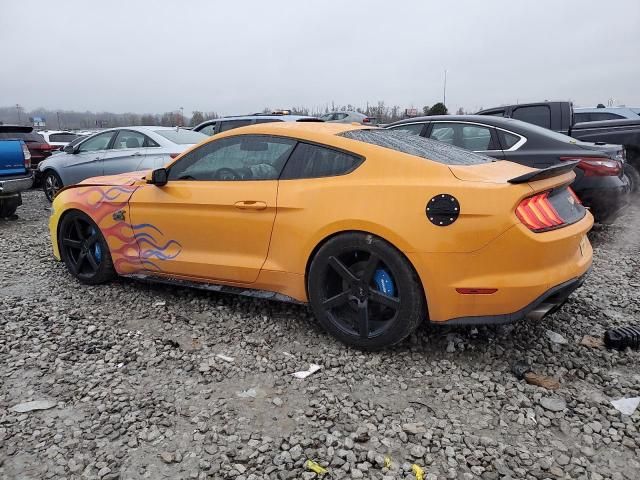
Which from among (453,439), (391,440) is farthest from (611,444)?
(391,440)

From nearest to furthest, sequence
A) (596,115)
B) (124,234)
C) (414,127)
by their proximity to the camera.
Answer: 1. (124,234)
2. (414,127)
3. (596,115)

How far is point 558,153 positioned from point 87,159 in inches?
299

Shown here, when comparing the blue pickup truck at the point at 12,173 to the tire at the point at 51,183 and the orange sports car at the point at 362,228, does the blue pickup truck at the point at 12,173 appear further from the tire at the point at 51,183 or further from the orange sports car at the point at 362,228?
→ the orange sports car at the point at 362,228

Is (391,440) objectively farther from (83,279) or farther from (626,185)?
(626,185)

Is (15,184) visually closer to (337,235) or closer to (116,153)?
(116,153)

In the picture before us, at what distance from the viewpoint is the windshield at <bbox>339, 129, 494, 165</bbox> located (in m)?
3.12

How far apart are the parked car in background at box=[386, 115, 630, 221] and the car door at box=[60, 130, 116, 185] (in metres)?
6.17

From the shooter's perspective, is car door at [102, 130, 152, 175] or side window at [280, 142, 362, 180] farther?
car door at [102, 130, 152, 175]

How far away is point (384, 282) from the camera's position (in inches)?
119

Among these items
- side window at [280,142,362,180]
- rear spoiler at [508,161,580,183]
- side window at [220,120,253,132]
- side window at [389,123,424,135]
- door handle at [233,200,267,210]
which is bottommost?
door handle at [233,200,267,210]

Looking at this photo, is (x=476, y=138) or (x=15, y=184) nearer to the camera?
(x=476, y=138)

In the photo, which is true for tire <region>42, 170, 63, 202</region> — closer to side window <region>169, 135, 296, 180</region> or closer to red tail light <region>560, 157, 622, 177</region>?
side window <region>169, 135, 296, 180</region>

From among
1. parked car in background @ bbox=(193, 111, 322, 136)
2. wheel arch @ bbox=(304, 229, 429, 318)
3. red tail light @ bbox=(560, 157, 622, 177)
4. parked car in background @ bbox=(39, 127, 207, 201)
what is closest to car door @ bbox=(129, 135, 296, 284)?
wheel arch @ bbox=(304, 229, 429, 318)

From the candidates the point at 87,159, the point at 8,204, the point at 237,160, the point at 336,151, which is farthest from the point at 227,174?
the point at 87,159
